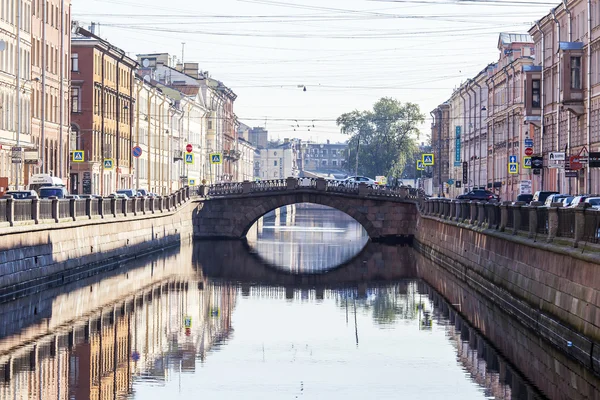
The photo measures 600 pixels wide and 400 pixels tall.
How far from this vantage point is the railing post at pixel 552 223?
33.9 m

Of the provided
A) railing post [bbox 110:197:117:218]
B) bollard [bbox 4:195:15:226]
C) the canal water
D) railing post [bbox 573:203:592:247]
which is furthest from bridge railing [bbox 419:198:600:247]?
railing post [bbox 110:197:117:218]

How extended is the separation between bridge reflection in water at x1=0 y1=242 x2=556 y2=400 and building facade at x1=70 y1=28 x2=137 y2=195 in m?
45.0

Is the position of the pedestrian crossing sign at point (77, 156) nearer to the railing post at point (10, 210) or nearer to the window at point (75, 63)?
the window at point (75, 63)

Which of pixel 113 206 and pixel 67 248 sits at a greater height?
pixel 113 206

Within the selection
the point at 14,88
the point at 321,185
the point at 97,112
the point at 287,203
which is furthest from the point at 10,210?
the point at 97,112

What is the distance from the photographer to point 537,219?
37.2m

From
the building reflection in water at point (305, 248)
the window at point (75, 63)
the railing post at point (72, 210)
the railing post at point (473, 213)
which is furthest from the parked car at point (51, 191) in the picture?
the window at point (75, 63)

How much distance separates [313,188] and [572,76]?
89.1 feet

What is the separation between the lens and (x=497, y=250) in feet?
146

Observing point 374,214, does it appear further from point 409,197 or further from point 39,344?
point 39,344

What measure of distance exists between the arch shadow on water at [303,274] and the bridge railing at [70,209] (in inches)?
146

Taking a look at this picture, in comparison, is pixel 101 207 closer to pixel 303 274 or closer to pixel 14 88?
pixel 303 274

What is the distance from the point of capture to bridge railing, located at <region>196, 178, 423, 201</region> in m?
93.5

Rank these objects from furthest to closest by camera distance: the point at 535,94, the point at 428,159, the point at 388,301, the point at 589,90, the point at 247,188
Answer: the point at 428,159 < the point at 247,188 < the point at 535,94 < the point at 589,90 < the point at 388,301
